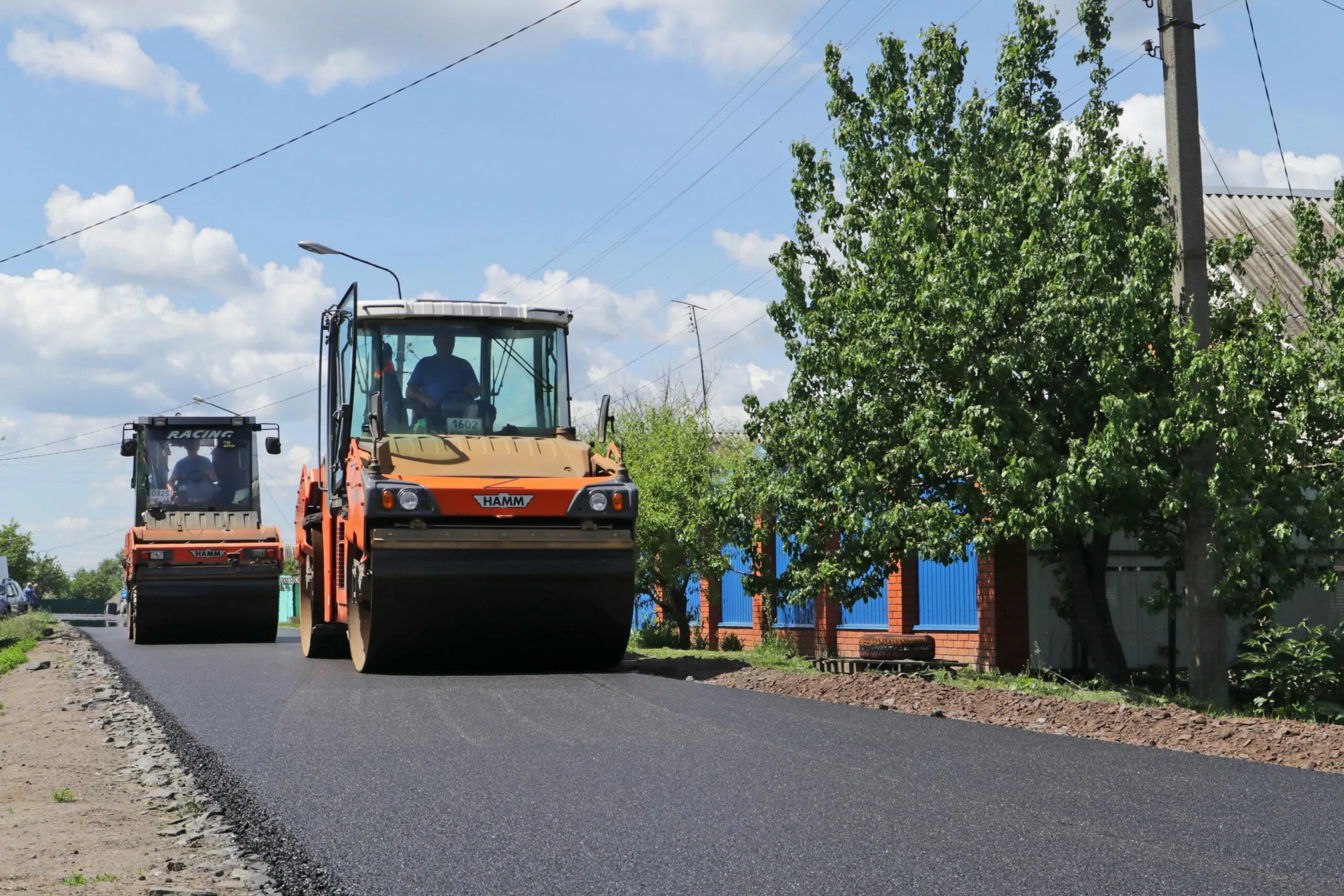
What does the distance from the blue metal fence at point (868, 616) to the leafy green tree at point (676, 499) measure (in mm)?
2577

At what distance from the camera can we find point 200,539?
871 inches

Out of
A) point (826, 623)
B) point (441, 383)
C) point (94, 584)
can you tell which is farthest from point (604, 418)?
point (94, 584)

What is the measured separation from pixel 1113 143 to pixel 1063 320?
3.50 metres

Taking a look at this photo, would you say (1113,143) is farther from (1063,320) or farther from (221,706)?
(221,706)

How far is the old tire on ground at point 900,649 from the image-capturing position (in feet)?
58.8

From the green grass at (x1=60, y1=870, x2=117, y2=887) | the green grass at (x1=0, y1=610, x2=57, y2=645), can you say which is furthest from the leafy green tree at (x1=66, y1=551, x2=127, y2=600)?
the green grass at (x1=60, y1=870, x2=117, y2=887)

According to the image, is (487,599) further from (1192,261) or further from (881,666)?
(1192,261)

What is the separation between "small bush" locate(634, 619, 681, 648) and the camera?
27.7m

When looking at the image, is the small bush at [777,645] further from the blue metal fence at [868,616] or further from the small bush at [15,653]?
the small bush at [15,653]

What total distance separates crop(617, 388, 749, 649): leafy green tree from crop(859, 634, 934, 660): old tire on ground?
631 cm

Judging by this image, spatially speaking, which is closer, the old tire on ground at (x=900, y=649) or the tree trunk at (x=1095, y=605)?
the tree trunk at (x=1095, y=605)

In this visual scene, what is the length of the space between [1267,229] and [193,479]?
2003cm

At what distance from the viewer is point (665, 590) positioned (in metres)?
28.1

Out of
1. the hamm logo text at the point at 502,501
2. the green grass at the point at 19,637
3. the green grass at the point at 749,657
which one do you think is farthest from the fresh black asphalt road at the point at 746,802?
the green grass at the point at 19,637
